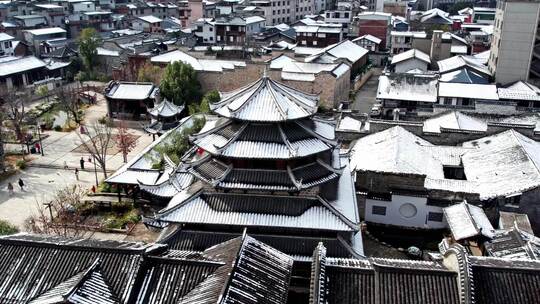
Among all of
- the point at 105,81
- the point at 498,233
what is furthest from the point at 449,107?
the point at 105,81

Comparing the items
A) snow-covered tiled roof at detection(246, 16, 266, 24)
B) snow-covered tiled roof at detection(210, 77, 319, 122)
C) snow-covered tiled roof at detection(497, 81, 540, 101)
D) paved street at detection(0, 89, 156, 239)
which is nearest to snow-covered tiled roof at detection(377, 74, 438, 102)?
snow-covered tiled roof at detection(497, 81, 540, 101)

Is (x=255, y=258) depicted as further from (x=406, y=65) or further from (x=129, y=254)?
(x=406, y=65)

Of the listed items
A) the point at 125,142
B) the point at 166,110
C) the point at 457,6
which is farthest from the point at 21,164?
the point at 457,6

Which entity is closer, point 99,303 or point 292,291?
point 99,303

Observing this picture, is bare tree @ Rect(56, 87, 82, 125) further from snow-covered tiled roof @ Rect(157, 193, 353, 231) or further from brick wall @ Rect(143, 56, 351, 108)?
snow-covered tiled roof @ Rect(157, 193, 353, 231)

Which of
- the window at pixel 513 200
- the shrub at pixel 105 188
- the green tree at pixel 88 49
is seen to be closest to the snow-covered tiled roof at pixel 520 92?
the window at pixel 513 200

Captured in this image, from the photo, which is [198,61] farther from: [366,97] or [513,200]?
[513,200]
